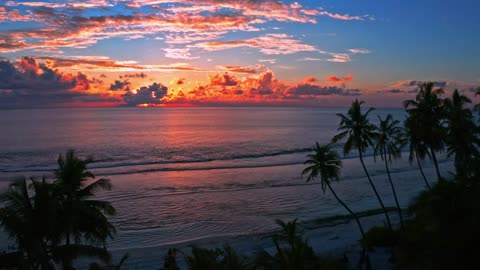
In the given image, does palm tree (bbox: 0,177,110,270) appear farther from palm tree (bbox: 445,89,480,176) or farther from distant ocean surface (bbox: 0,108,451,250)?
palm tree (bbox: 445,89,480,176)

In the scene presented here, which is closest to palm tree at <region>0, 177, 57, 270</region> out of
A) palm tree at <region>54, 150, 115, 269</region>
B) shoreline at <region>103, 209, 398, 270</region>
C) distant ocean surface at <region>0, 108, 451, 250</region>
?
palm tree at <region>54, 150, 115, 269</region>

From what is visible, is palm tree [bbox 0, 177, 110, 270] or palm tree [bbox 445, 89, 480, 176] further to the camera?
palm tree [bbox 445, 89, 480, 176]

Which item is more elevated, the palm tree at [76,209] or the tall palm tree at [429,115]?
the tall palm tree at [429,115]

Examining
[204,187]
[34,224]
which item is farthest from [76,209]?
[204,187]

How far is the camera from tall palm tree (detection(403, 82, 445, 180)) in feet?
80.7

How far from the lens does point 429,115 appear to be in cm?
2495

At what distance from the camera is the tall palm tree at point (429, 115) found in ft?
80.7

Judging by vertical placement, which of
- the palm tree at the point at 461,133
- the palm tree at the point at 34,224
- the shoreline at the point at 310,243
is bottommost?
the shoreline at the point at 310,243

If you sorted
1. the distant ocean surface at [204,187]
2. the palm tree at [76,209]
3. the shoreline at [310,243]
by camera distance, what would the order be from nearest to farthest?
1. the palm tree at [76,209]
2. the shoreline at [310,243]
3. the distant ocean surface at [204,187]

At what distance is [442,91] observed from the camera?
25.0 m

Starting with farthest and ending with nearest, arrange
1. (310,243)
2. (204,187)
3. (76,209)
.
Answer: (204,187) < (310,243) < (76,209)

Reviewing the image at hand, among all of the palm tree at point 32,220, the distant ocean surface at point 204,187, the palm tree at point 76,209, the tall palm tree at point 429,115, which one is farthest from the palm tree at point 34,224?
the tall palm tree at point 429,115

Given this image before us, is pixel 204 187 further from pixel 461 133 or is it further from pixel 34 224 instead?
pixel 34 224

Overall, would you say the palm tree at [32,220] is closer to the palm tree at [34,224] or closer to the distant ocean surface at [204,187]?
the palm tree at [34,224]
